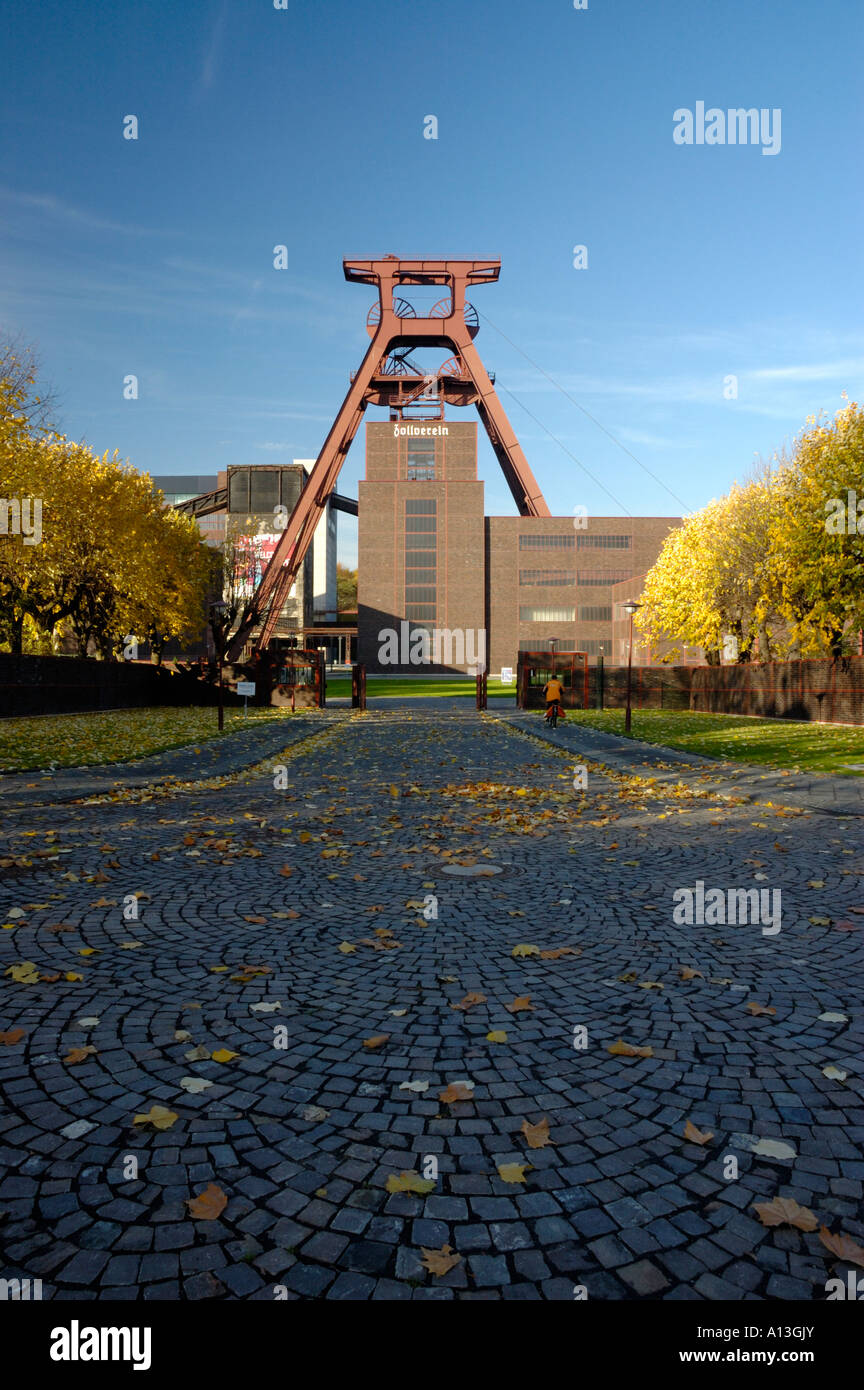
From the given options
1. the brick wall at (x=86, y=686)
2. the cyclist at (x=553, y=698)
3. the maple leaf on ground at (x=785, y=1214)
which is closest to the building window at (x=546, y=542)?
the brick wall at (x=86, y=686)

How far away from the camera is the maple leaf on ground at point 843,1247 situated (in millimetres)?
2189

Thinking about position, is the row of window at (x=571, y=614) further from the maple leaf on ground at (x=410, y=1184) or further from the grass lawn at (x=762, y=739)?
the maple leaf on ground at (x=410, y=1184)

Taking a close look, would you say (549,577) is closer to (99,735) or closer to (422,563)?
(422,563)

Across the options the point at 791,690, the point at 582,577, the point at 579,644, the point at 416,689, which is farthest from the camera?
the point at 579,644

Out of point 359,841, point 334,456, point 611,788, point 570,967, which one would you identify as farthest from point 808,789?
point 334,456

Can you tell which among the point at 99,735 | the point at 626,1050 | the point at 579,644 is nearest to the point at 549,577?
the point at 579,644

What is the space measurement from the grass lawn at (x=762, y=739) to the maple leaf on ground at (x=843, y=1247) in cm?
1237

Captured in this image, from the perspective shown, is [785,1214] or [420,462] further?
[420,462]

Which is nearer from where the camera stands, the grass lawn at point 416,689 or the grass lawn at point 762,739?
the grass lawn at point 762,739

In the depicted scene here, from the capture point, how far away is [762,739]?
20.2m

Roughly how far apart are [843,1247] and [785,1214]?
18 cm

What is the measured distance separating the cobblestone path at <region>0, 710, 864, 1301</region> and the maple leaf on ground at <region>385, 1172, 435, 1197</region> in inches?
0.8

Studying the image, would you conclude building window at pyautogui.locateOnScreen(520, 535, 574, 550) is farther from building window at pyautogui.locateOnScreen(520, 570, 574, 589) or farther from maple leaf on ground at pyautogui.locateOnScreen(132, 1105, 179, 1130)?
maple leaf on ground at pyautogui.locateOnScreen(132, 1105, 179, 1130)
